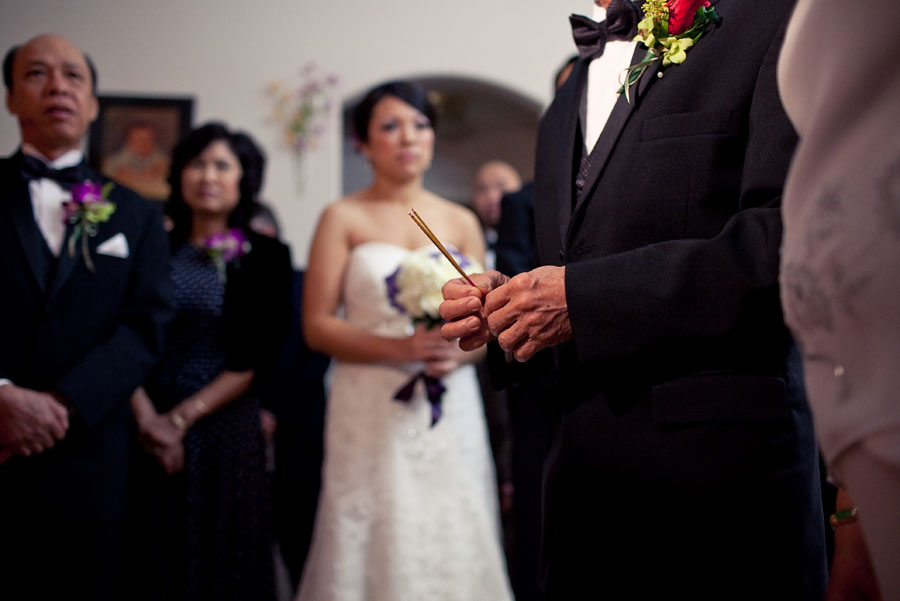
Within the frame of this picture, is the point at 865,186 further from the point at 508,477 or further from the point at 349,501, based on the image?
the point at 508,477

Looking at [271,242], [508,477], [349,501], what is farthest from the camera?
[508,477]

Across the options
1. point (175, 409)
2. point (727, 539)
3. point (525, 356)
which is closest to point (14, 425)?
point (175, 409)

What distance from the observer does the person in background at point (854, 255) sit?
597 mm

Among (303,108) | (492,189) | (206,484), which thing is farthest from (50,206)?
(303,108)

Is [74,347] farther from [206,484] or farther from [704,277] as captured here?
[704,277]

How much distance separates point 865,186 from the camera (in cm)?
61

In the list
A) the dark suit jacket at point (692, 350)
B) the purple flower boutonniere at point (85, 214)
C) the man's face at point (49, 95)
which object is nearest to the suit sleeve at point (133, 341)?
the purple flower boutonniere at point (85, 214)

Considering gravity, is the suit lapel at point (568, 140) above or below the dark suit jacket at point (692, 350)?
above

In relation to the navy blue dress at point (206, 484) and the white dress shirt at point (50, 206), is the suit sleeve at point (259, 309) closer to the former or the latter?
the navy blue dress at point (206, 484)

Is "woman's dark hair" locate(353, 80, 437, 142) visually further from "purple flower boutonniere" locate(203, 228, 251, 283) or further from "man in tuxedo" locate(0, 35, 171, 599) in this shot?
"man in tuxedo" locate(0, 35, 171, 599)

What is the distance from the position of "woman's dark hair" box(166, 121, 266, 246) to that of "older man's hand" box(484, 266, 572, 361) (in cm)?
204

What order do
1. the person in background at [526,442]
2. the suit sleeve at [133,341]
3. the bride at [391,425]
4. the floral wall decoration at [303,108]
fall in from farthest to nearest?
the floral wall decoration at [303,108]
the person in background at [526,442]
the bride at [391,425]
the suit sleeve at [133,341]

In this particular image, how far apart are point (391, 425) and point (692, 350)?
59.5 inches

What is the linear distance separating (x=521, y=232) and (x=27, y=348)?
5.98 ft
